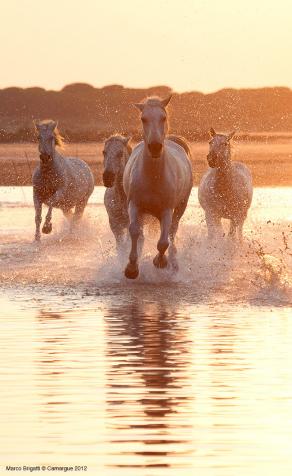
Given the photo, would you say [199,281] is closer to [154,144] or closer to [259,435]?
[154,144]

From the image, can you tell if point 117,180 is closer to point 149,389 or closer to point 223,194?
point 223,194

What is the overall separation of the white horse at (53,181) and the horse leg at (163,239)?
685cm

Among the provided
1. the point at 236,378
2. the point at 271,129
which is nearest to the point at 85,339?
the point at 236,378

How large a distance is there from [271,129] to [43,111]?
52.1 meters

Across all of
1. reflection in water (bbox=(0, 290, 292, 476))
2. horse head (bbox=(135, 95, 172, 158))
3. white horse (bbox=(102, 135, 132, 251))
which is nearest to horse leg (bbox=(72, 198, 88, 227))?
white horse (bbox=(102, 135, 132, 251))

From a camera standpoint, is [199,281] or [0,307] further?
[199,281]

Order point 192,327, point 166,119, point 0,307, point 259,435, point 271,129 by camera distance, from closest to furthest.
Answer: point 259,435, point 192,327, point 0,307, point 166,119, point 271,129

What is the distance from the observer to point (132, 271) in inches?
671

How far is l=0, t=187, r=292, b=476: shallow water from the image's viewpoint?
28.2 ft

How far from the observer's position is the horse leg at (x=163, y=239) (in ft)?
55.9

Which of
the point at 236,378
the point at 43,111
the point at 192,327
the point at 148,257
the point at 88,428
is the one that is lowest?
the point at 43,111

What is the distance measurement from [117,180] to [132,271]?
8.25 feet

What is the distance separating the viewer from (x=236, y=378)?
11.0 meters

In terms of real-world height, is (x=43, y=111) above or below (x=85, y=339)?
below
